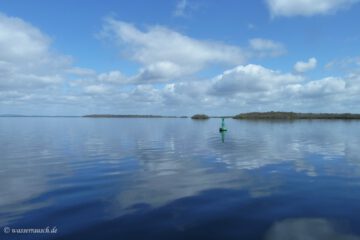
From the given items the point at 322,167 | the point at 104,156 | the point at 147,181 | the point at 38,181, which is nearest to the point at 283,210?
the point at 147,181

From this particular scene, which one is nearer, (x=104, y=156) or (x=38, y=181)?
(x=38, y=181)

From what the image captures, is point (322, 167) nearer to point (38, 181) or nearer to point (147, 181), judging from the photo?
point (147, 181)

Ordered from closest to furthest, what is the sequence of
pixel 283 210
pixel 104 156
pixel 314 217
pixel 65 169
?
pixel 314 217
pixel 283 210
pixel 65 169
pixel 104 156

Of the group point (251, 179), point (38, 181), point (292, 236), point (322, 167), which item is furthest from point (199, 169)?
point (292, 236)

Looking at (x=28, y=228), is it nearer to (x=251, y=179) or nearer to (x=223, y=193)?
(x=223, y=193)

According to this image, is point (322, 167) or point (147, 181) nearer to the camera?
point (147, 181)

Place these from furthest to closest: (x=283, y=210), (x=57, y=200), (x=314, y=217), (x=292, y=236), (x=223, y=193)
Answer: (x=223, y=193) → (x=57, y=200) → (x=283, y=210) → (x=314, y=217) → (x=292, y=236)

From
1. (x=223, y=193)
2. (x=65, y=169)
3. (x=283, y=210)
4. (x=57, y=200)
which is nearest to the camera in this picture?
(x=283, y=210)

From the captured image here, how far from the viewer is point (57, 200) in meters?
16.2

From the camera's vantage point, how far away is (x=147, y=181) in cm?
2097

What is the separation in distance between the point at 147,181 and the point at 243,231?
33.5 feet

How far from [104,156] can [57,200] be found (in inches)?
662

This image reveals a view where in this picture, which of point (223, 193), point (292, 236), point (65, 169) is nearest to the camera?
point (292, 236)

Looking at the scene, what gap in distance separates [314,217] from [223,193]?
5.45 meters
